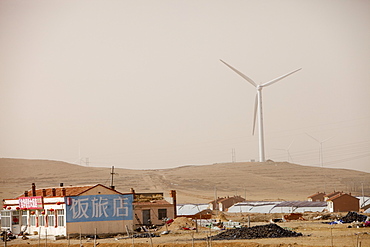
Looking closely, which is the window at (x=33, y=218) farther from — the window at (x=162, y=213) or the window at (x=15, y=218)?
the window at (x=162, y=213)

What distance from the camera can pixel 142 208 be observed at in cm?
6162

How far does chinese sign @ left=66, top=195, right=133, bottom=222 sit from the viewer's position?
2004 inches

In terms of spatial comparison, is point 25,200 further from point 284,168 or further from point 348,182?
point 284,168

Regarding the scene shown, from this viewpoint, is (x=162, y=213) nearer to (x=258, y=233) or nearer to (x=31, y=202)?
(x=31, y=202)

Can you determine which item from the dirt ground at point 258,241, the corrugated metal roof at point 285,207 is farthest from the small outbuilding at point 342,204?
the dirt ground at point 258,241

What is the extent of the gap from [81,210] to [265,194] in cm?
10220

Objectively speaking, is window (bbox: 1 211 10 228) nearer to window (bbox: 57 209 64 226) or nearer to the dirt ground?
the dirt ground

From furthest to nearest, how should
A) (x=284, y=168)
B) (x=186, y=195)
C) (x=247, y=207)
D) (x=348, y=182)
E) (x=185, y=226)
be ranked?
(x=284, y=168) → (x=348, y=182) → (x=186, y=195) → (x=247, y=207) → (x=185, y=226)

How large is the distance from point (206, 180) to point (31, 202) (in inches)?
4712

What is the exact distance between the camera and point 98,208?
5225cm

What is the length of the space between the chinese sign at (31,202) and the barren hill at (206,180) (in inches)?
2900

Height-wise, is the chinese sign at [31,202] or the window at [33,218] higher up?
the chinese sign at [31,202]

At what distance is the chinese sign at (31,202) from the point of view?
5459 cm

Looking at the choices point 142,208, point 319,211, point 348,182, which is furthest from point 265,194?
point 142,208
